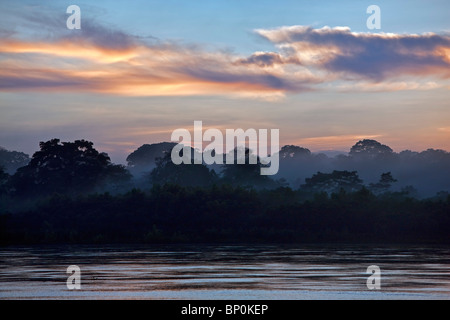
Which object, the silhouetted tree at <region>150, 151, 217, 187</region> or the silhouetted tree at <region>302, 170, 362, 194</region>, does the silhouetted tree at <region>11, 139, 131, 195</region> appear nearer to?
the silhouetted tree at <region>150, 151, 217, 187</region>

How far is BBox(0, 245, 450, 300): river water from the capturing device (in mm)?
29141

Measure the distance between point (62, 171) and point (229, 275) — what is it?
3002 inches

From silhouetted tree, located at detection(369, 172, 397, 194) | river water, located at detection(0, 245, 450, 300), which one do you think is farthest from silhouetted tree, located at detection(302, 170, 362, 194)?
river water, located at detection(0, 245, 450, 300)

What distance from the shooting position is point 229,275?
36750mm

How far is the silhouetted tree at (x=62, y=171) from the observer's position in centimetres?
10819

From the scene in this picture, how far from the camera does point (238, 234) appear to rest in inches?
3036

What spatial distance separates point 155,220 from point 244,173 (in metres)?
54.9

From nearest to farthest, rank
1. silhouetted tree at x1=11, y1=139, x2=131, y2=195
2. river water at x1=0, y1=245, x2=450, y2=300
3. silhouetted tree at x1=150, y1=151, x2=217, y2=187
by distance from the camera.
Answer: river water at x1=0, y1=245, x2=450, y2=300, silhouetted tree at x1=11, y1=139, x2=131, y2=195, silhouetted tree at x1=150, y1=151, x2=217, y2=187

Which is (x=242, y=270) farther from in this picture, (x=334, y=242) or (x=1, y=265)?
(x=334, y=242)

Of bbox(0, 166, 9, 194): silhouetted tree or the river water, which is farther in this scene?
bbox(0, 166, 9, 194): silhouetted tree

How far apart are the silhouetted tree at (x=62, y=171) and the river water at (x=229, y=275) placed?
5419 centimetres

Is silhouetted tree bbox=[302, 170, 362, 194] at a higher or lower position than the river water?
higher

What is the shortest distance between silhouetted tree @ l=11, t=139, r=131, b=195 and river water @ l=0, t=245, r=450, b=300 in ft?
178
